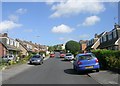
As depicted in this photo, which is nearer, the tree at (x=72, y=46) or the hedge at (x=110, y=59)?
the hedge at (x=110, y=59)

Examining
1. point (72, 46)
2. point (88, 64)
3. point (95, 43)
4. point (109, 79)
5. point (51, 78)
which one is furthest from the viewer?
point (72, 46)

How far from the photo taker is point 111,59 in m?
19.6

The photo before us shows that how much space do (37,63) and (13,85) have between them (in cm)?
2512

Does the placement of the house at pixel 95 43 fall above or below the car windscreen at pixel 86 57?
above

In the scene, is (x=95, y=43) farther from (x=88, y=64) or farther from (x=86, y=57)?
(x=88, y=64)

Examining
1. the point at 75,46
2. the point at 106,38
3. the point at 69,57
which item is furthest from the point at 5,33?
the point at 75,46

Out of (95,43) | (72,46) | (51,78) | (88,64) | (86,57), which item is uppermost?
(72,46)

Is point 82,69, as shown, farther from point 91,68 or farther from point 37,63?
point 37,63

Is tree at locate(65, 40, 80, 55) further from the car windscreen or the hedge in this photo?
the car windscreen

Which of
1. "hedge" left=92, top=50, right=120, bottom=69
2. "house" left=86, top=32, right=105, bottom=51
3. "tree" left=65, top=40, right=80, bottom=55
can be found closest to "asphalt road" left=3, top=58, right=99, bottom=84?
"hedge" left=92, top=50, right=120, bottom=69

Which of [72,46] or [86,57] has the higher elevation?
[72,46]

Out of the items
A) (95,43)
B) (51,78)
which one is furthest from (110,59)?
(95,43)

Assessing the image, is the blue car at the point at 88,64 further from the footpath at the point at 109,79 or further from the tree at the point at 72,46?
the tree at the point at 72,46

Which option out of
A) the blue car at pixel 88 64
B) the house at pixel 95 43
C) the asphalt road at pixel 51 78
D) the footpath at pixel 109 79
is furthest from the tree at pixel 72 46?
the footpath at pixel 109 79
